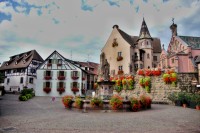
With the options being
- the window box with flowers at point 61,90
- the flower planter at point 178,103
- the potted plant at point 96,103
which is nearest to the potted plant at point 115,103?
the potted plant at point 96,103

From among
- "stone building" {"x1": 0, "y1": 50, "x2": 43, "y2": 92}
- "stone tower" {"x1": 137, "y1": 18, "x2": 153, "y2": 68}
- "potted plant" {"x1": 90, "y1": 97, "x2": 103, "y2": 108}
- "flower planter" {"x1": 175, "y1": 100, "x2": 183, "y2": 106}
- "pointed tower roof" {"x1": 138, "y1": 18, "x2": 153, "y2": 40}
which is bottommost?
"flower planter" {"x1": 175, "y1": 100, "x2": 183, "y2": 106}

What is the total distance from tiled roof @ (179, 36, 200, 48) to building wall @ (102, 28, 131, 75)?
1195cm

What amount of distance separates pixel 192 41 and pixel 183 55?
5.89 meters

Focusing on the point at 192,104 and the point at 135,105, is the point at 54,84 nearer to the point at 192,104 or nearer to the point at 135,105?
the point at 135,105

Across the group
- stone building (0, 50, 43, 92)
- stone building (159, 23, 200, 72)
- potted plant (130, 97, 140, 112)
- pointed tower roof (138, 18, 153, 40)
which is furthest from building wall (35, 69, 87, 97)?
potted plant (130, 97, 140, 112)

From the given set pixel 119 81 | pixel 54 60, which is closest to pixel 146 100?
pixel 119 81

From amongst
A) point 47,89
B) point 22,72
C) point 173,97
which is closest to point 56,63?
point 47,89

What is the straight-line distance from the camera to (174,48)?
37969 mm

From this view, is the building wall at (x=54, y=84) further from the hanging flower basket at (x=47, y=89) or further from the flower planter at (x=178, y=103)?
the flower planter at (x=178, y=103)

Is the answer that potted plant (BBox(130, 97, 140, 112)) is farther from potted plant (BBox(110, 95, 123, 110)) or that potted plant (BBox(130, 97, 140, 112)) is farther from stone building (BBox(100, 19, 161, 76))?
stone building (BBox(100, 19, 161, 76))

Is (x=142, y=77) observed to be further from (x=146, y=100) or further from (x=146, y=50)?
(x=146, y=50)

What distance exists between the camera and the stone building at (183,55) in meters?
31.2

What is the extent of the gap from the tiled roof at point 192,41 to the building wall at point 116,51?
11.9 m

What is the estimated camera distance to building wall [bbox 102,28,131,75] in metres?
38.6
